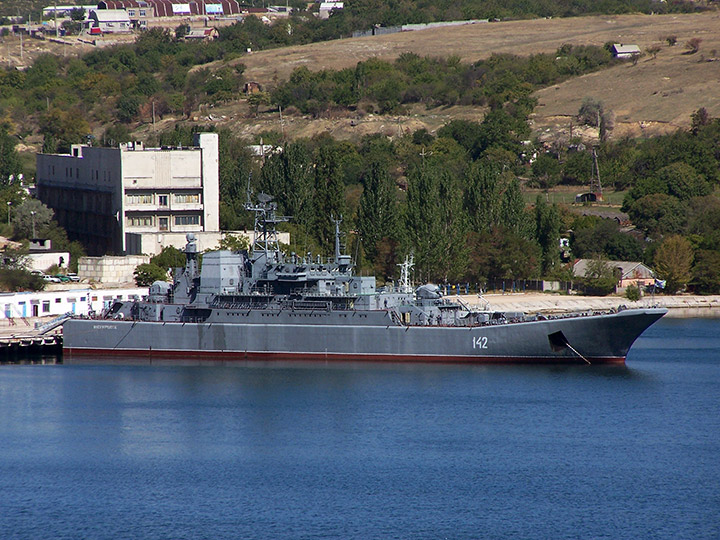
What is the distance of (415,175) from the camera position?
3514 inches

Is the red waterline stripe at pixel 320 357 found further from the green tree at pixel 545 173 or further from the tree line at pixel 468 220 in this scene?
the green tree at pixel 545 173

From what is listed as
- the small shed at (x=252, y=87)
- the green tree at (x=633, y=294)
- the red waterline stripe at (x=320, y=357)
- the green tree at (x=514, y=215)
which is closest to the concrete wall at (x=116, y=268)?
the red waterline stripe at (x=320, y=357)

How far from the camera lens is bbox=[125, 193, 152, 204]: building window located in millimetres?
93875

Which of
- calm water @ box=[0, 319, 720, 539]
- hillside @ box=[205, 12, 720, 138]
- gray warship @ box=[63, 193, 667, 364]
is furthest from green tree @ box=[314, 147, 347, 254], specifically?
hillside @ box=[205, 12, 720, 138]

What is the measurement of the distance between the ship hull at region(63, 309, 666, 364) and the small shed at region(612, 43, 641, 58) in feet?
385

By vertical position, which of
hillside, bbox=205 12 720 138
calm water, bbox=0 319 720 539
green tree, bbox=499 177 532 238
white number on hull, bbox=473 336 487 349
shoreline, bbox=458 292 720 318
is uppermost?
hillside, bbox=205 12 720 138

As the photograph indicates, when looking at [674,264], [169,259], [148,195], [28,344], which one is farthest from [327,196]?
[28,344]

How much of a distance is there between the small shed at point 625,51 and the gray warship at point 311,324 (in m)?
115

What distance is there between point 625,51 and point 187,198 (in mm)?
95968

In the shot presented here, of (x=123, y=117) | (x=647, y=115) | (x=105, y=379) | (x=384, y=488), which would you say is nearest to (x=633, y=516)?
(x=384, y=488)

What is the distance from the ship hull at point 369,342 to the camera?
202ft

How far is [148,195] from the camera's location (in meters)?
94.4

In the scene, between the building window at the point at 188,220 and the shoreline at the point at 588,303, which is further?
the building window at the point at 188,220

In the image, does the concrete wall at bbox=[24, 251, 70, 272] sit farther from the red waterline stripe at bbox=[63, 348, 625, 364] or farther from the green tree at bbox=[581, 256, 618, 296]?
the green tree at bbox=[581, 256, 618, 296]
